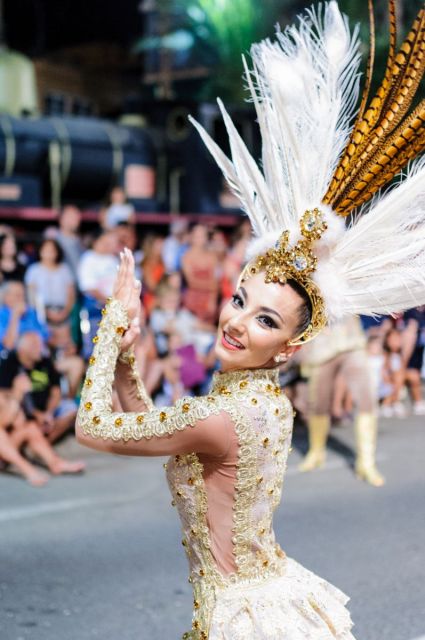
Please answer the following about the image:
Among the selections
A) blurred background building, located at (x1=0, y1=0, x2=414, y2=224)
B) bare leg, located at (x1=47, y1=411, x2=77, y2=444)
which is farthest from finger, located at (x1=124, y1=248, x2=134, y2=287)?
blurred background building, located at (x1=0, y1=0, x2=414, y2=224)

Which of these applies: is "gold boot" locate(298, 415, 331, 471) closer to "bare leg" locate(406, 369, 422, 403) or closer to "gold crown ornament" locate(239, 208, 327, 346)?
"bare leg" locate(406, 369, 422, 403)

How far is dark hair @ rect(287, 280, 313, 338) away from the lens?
2.46 metres

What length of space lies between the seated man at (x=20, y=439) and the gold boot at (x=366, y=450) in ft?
7.36

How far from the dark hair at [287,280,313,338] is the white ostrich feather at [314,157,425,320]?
58 millimetres

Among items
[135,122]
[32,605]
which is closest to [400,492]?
[32,605]

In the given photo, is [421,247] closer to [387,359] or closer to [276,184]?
[276,184]

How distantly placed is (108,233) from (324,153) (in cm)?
634

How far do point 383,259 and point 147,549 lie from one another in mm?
3433

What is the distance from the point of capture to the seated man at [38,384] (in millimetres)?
7004

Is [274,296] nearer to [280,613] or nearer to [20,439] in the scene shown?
[280,613]

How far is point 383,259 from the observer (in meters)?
2.39

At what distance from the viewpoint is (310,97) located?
8.12ft

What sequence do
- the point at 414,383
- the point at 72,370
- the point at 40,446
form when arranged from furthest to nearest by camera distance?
1. the point at 414,383
2. the point at 72,370
3. the point at 40,446

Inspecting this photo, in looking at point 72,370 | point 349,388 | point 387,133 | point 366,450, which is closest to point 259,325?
point 387,133
